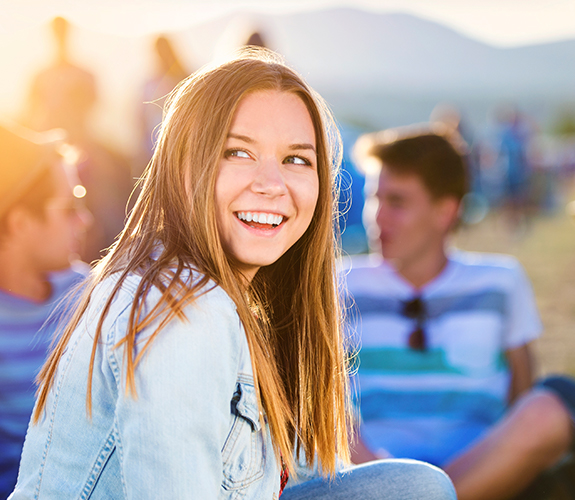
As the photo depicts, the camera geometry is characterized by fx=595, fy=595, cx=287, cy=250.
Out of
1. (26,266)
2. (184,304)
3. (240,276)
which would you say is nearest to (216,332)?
(184,304)

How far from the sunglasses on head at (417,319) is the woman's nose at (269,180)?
1.18 metres

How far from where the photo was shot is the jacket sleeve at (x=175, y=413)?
3.18 ft

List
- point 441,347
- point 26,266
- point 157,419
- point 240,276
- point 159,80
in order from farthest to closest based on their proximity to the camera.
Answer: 1. point 159,80
2. point 441,347
3. point 26,266
4. point 240,276
5. point 157,419

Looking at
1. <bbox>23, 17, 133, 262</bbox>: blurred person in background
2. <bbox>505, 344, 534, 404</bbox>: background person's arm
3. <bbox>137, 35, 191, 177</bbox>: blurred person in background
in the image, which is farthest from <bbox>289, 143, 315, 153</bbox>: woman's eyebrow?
<bbox>137, 35, 191, 177</bbox>: blurred person in background

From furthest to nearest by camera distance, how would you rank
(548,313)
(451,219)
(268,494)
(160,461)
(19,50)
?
(548,313), (19,50), (451,219), (268,494), (160,461)

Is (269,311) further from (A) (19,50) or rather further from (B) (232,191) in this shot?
(A) (19,50)

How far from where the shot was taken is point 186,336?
1007 mm

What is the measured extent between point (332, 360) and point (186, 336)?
2.24ft

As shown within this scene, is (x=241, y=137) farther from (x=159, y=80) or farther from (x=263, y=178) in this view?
(x=159, y=80)

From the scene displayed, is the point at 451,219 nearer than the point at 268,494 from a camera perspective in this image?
No

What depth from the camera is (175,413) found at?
0.97 meters

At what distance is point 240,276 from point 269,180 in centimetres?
24

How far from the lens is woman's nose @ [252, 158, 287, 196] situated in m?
1.30

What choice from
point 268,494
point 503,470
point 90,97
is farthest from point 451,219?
point 90,97
